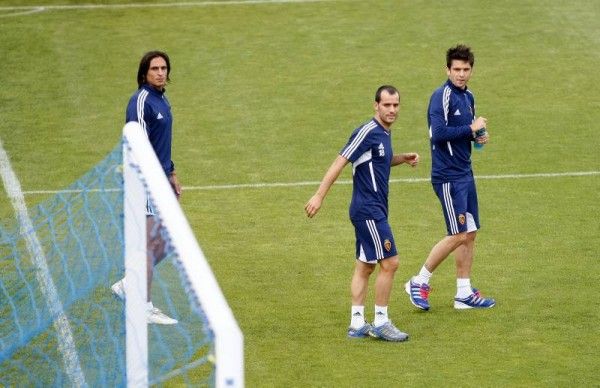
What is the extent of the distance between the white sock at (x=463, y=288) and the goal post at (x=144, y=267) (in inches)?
164

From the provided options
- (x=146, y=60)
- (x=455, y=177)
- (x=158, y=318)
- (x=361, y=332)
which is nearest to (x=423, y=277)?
(x=455, y=177)

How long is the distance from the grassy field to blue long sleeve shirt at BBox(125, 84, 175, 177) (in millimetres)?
1542

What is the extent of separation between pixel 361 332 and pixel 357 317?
4.9 inches

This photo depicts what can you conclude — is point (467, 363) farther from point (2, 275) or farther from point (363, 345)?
point (2, 275)

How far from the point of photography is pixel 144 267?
28.2ft

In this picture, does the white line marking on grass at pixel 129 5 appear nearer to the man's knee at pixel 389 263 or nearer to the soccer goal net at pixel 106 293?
the soccer goal net at pixel 106 293

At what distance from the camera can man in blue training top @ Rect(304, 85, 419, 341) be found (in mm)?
11094

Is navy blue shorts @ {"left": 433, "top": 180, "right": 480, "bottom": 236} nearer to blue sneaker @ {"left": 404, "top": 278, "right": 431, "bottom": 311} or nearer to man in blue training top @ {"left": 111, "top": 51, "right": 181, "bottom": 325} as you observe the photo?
blue sneaker @ {"left": 404, "top": 278, "right": 431, "bottom": 311}

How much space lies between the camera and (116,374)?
9.77 metres

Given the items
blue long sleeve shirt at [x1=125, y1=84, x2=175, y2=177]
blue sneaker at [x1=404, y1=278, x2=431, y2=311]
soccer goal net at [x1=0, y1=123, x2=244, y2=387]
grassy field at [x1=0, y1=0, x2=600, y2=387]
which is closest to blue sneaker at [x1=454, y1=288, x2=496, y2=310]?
grassy field at [x1=0, y1=0, x2=600, y2=387]

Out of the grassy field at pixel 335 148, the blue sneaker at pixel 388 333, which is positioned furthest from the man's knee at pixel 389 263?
the grassy field at pixel 335 148

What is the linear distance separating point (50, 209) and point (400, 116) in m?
5.30

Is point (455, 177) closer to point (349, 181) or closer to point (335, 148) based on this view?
point (349, 181)

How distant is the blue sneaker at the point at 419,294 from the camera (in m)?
12.0
